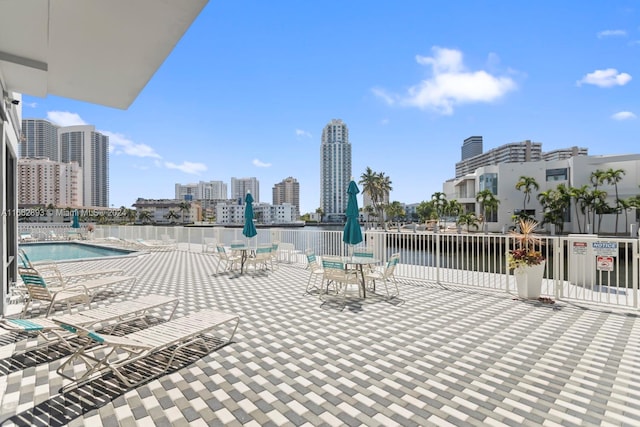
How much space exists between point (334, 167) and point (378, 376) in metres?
119

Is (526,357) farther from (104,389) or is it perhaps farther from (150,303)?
(150,303)

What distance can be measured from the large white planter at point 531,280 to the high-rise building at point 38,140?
95.4 m

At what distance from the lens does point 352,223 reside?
25.1 feet

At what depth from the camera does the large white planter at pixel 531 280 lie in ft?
19.7

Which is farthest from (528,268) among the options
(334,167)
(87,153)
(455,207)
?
(334,167)

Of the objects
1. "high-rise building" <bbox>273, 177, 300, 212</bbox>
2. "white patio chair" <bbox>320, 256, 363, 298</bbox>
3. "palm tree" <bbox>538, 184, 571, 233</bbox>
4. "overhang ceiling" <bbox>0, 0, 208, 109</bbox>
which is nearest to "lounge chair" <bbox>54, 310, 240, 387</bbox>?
"white patio chair" <bbox>320, 256, 363, 298</bbox>

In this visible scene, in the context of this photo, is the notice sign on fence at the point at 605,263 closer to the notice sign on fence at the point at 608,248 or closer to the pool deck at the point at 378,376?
the notice sign on fence at the point at 608,248

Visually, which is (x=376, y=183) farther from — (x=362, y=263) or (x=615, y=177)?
(x=362, y=263)

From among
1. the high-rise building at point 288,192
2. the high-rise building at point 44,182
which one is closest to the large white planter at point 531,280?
the high-rise building at point 44,182

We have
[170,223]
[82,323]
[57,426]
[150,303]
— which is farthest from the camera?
[170,223]

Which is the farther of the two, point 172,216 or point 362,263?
point 172,216

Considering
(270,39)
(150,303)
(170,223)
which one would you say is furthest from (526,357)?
(170,223)

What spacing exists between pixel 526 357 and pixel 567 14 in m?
8.17

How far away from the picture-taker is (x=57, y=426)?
2287 mm
